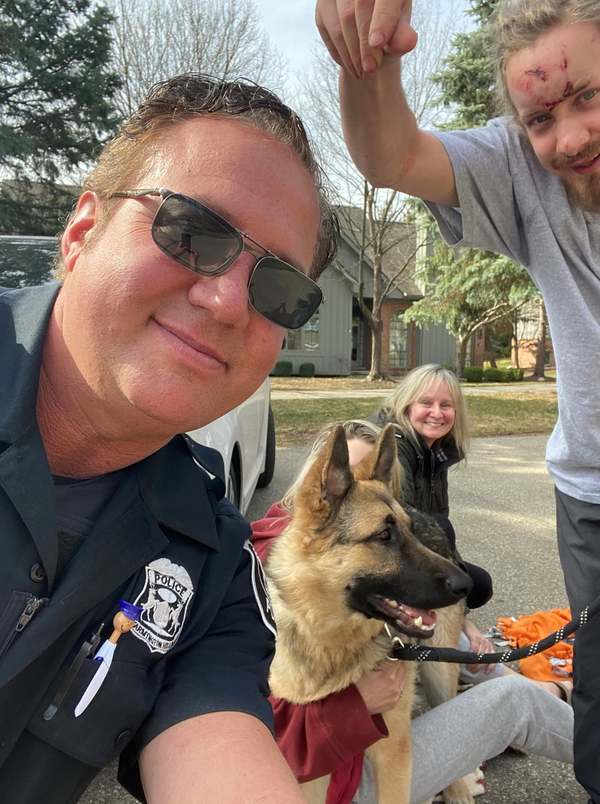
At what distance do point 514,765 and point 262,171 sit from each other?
9.33 feet

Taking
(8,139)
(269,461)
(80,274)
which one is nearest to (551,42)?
(80,274)

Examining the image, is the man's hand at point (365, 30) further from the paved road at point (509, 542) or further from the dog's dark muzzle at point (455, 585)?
the dog's dark muzzle at point (455, 585)

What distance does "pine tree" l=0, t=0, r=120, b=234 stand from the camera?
1650cm

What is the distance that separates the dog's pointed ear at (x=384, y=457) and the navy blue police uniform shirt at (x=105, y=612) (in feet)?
5.63

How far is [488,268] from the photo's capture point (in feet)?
52.9

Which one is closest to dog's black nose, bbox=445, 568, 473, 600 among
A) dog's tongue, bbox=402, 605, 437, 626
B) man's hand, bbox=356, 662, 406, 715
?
dog's tongue, bbox=402, 605, 437, 626

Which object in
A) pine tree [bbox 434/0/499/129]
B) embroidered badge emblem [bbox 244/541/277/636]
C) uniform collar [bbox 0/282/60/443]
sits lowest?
embroidered badge emblem [bbox 244/541/277/636]

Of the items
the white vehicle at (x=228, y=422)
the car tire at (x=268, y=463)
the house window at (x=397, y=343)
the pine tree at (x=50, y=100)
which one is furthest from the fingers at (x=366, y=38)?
the house window at (x=397, y=343)

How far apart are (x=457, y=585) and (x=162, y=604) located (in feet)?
5.74

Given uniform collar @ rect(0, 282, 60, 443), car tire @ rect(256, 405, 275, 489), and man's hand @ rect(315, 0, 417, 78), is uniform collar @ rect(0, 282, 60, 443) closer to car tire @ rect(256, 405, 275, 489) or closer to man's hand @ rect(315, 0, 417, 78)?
man's hand @ rect(315, 0, 417, 78)

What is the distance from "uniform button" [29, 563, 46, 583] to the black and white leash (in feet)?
4.40

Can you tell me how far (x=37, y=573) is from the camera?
1.08 meters

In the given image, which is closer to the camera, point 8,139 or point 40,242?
point 40,242

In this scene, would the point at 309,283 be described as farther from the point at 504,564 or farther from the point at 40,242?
the point at 504,564
